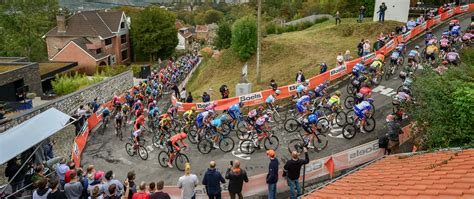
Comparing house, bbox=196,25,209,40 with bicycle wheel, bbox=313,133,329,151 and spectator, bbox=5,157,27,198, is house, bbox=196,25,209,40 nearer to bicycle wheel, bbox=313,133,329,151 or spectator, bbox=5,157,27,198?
bicycle wheel, bbox=313,133,329,151

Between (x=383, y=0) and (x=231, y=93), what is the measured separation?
16070 millimetres

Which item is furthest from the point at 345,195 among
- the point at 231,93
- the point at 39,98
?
the point at 39,98

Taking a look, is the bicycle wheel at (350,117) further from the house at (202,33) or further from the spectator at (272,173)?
the house at (202,33)

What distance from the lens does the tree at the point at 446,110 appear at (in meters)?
10.6

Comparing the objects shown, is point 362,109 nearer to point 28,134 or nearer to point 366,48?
point 28,134

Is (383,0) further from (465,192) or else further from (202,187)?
(465,192)

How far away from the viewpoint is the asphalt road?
1499 centimetres

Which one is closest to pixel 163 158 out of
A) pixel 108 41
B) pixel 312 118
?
pixel 312 118

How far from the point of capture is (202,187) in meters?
11.7

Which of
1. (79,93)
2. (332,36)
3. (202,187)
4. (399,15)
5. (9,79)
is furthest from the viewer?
(332,36)

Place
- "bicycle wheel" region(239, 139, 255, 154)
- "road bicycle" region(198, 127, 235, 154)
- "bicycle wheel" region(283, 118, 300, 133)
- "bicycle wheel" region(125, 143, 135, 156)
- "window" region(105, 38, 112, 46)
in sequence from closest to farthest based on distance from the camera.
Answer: "bicycle wheel" region(239, 139, 255, 154) → "road bicycle" region(198, 127, 235, 154) → "bicycle wheel" region(125, 143, 135, 156) → "bicycle wheel" region(283, 118, 300, 133) → "window" region(105, 38, 112, 46)

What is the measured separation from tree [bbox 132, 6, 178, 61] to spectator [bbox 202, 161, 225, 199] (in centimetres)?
5994

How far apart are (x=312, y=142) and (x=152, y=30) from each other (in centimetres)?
5825

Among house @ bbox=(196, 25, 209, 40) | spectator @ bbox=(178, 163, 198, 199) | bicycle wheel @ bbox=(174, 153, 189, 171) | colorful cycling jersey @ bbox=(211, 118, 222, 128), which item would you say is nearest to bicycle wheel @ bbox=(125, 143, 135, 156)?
bicycle wheel @ bbox=(174, 153, 189, 171)
